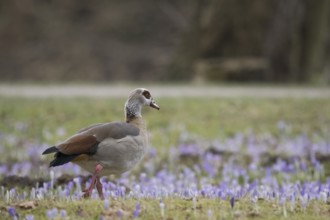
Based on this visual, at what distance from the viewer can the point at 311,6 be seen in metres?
23.1

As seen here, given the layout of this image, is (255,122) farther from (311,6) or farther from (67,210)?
(311,6)

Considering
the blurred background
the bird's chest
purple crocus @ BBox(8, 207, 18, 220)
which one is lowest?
purple crocus @ BBox(8, 207, 18, 220)

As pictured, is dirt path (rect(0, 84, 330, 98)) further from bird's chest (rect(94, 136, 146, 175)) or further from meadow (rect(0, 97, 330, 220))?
bird's chest (rect(94, 136, 146, 175))

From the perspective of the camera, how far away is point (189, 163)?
9492 mm

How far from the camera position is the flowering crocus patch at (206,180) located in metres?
5.34

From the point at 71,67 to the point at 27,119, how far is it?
21.0 metres

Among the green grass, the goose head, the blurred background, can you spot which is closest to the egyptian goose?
the goose head

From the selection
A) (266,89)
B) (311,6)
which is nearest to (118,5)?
(311,6)

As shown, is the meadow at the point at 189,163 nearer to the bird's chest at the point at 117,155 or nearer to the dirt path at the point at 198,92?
the bird's chest at the point at 117,155

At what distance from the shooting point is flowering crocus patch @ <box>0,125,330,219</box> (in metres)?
5.34

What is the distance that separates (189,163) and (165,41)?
86.4ft

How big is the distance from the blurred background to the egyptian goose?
639 inches

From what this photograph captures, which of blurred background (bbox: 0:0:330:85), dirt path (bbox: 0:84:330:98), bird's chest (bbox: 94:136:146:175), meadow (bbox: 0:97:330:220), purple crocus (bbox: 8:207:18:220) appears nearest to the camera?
purple crocus (bbox: 8:207:18:220)

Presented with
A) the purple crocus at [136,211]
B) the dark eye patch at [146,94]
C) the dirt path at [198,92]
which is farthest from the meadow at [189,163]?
the dirt path at [198,92]
